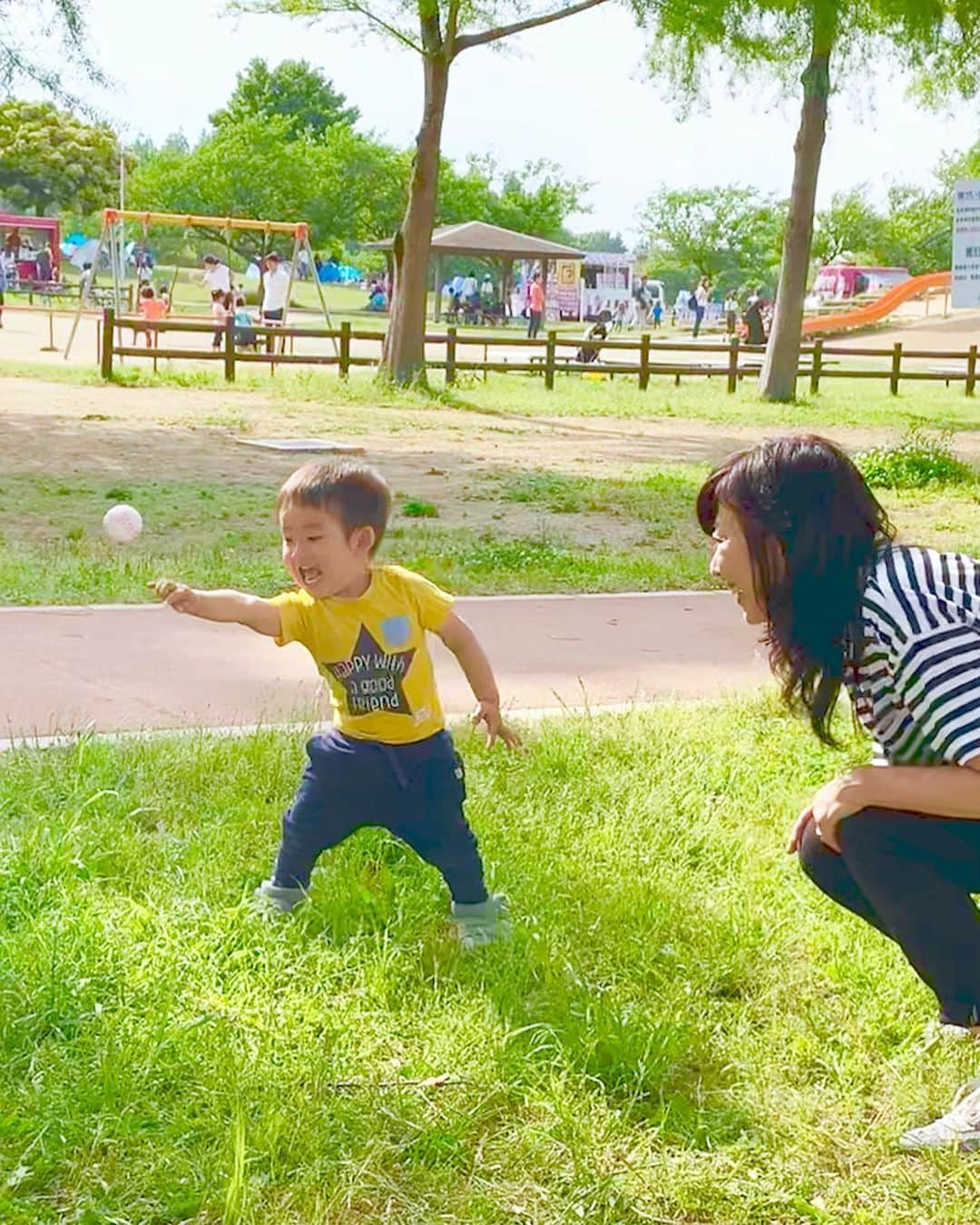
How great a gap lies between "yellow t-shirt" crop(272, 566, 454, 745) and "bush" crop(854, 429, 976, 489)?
33.9 feet

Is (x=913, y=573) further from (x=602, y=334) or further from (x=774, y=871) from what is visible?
(x=602, y=334)

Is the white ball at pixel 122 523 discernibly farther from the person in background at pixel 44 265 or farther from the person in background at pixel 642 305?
the person in background at pixel 642 305

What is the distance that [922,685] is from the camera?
9.25ft

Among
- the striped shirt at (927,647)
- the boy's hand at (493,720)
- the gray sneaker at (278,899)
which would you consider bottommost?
the gray sneaker at (278,899)

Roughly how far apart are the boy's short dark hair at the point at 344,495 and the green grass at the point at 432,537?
4.06m

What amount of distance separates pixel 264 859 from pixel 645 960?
1062 mm

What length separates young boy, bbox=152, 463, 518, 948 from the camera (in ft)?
12.2

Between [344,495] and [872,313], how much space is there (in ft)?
168

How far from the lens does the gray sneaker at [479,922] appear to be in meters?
3.73

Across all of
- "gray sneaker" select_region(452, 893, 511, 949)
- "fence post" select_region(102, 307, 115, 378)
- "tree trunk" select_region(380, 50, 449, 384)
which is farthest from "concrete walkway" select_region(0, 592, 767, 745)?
"fence post" select_region(102, 307, 115, 378)

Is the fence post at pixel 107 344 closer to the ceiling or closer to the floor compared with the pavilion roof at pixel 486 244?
closer to the floor

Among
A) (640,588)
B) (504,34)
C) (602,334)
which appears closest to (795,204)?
(504,34)

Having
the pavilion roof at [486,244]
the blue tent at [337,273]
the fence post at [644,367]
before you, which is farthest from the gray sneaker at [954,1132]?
the blue tent at [337,273]

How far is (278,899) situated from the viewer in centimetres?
381
